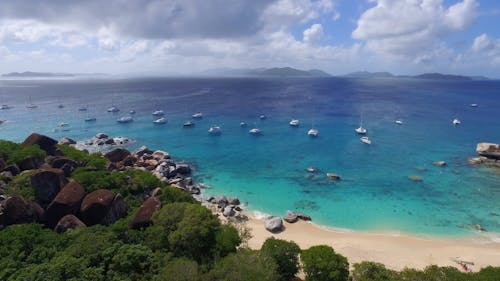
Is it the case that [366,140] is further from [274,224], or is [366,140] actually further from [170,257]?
[170,257]

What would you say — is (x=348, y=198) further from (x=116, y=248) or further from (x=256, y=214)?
(x=116, y=248)

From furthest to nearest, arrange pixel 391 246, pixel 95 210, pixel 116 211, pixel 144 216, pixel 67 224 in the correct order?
pixel 391 246 → pixel 116 211 → pixel 95 210 → pixel 144 216 → pixel 67 224

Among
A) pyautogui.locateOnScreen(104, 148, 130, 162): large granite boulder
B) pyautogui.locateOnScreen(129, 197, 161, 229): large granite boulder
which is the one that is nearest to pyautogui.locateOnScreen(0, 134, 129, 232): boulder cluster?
pyautogui.locateOnScreen(129, 197, 161, 229): large granite boulder

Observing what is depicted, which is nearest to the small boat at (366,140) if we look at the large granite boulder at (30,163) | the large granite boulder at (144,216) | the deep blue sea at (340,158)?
the deep blue sea at (340,158)

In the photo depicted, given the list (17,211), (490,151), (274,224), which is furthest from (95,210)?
(490,151)

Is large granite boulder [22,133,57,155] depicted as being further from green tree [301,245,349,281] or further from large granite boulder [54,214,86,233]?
green tree [301,245,349,281]

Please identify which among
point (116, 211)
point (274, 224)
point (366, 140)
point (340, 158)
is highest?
point (116, 211)
